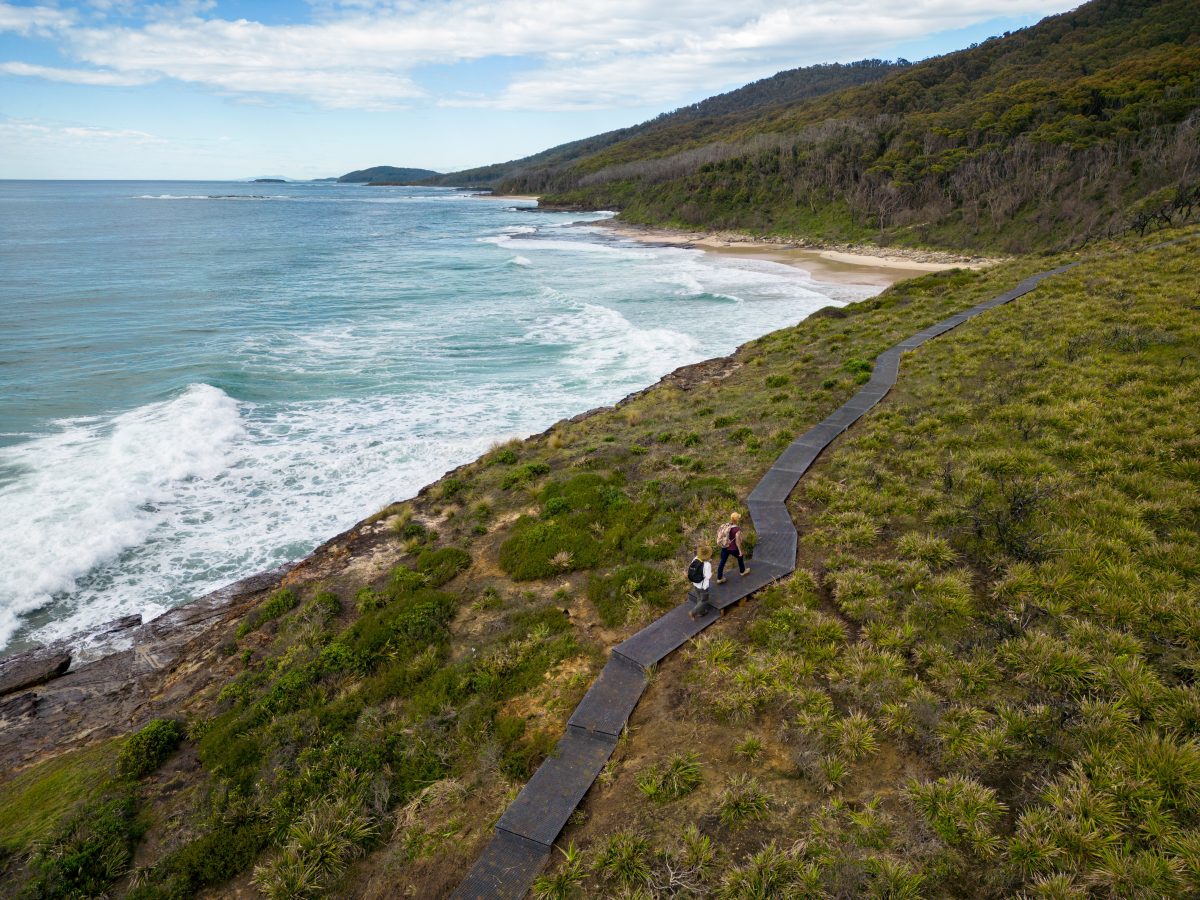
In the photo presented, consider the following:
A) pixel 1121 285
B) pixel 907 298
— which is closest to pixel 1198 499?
pixel 1121 285

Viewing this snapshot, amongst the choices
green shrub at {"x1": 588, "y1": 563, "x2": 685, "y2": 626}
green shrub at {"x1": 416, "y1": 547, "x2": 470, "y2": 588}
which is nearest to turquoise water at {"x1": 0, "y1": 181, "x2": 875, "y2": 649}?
green shrub at {"x1": 416, "y1": 547, "x2": 470, "y2": 588}

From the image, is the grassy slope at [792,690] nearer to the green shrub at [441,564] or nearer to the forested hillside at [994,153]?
the green shrub at [441,564]

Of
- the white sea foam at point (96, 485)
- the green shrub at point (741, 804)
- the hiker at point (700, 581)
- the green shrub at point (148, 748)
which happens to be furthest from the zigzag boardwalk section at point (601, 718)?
the white sea foam at point (96, 485)

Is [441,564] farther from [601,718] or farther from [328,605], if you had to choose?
[601,718]

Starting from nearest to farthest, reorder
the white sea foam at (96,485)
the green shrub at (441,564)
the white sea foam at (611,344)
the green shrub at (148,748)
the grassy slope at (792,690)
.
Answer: the grassy slope at (792,690)
the green shrub at (148,748)
the green shrub at (441,564)
the white sea foam at (96,485)
the white sea foam at (611,344)

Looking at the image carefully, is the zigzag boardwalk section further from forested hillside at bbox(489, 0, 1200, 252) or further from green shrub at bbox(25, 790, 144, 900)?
forested hillside at bbox(489, 0, 1200, 252)

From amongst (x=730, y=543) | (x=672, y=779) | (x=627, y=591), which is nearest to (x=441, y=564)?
(x=627, y=591)
